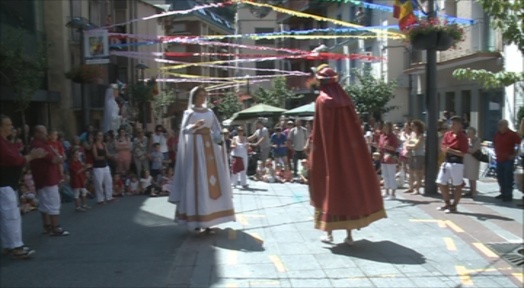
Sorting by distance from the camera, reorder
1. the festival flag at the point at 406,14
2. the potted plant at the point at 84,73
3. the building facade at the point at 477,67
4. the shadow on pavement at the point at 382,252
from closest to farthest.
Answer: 1. the shadow on pavement at the point at 382,252
2. the festival flag at the point at 406,14
3. the potted plant at the point at 84,73
4. the building facade at the point at 477,67

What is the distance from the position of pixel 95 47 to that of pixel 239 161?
582cm

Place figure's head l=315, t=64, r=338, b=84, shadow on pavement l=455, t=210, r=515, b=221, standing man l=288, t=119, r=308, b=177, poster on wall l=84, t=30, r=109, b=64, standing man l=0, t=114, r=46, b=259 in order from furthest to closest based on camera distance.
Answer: poster on wall l=84, t=30, r=109, b=64 → standing man l=288, t=119, r=308, b=177 → shadow on pavement l=455, t=210, r=515, b=221 → figure's head l=315, t=64, r=338, b=84 → standing man l=0, t=114, r=46, b=259

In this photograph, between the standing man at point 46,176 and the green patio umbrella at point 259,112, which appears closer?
the standing man at point 46,176

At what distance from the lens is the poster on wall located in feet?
52.0

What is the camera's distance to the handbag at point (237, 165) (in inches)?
526

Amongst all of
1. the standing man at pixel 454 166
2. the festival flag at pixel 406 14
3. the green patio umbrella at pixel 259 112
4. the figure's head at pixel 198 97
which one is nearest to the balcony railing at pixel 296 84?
the green patio umbrella at pixel 259 112

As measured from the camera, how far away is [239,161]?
1345 centimetres

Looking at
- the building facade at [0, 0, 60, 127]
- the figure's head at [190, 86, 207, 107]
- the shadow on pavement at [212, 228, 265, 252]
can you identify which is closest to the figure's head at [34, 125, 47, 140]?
the figure's head at [190, 86, 207, 107]

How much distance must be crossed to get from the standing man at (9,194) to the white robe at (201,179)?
1945 mm

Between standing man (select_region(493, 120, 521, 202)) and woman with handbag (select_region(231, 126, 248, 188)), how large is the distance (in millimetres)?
5599

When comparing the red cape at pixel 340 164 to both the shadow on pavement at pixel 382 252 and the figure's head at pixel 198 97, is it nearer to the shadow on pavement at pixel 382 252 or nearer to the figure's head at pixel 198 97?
the shadow on pavement at pixel 382 252

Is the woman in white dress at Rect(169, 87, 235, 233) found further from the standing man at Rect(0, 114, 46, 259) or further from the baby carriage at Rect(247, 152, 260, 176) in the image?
the baby carriage at Rect(247, 152, 260, 176)

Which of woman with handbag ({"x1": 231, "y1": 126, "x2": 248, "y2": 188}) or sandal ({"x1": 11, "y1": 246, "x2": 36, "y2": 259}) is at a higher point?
woman with handbag ({"x1": 231, "y1": 126, "x2": 248, "y2": 188})

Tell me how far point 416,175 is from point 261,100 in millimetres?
26584
